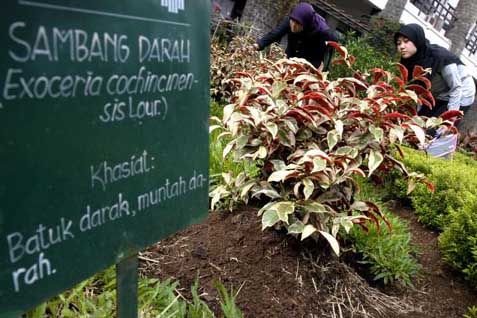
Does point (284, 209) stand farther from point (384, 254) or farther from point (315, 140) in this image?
point (384, 254)

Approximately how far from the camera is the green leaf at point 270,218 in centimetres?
222

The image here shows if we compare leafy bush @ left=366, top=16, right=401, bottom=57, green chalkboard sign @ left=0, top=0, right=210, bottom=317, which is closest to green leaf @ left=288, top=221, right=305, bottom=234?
green chalkboard sign @ left=0, top=0, right=210, bottom=317

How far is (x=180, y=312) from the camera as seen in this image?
198 cm

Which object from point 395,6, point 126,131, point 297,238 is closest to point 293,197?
point 297,238

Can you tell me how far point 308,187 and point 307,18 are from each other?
2648mm

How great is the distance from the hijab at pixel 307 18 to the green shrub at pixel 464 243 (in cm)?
231

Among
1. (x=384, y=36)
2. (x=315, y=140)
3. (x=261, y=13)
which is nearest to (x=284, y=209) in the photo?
(x=315, y=140)

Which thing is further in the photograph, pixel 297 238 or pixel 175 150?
pixel 297 238

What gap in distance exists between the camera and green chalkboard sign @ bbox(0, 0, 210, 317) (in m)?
0.91

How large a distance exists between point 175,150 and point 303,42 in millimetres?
3575

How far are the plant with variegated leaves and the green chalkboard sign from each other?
956 mm

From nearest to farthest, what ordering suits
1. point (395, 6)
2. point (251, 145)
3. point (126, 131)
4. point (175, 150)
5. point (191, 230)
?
1. point (126, 131)
2. point (175, 150)
3. point (251, 145)
4. point (191, 230)
5. point (395, 6)

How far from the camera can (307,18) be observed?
4332 mm

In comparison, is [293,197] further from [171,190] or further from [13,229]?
[13,229]
